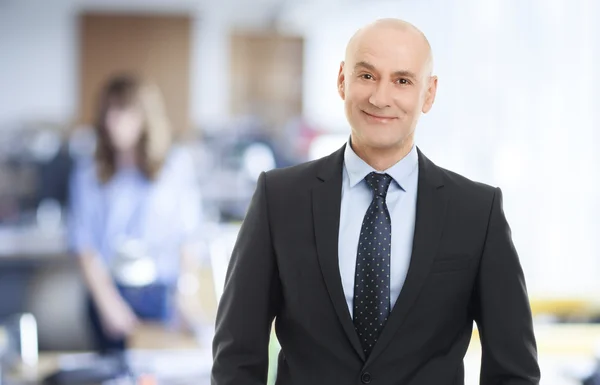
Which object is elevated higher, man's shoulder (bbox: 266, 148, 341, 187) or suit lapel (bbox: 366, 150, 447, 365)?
man's shoulder (bbox: 266, 148, 341, 187)

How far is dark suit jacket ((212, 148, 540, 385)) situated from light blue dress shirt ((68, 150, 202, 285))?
2.87 m

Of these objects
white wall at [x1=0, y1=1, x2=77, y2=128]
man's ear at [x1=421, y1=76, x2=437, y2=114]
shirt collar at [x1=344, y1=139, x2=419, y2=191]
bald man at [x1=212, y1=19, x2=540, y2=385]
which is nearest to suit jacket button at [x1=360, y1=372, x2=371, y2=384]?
bald man at [x1=212, y1=19, x2=540, y2=385]

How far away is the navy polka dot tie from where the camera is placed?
109 cm

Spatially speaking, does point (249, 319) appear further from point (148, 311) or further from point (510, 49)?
point (510, 49)

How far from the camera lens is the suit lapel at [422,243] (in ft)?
3.53

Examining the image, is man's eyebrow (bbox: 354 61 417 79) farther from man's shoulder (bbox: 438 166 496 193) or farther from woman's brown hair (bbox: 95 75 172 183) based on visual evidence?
woman's brown hair (bbox: 95 75 172 183)

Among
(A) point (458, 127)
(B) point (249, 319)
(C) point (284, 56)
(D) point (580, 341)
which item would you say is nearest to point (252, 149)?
(A) point (458, 127)

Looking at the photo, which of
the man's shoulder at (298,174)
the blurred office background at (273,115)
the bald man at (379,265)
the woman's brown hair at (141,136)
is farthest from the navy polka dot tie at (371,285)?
the woman's brown hair at (141,136)

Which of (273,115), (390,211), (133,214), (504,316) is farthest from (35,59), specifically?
(504,316)

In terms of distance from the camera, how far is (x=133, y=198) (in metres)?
4.00

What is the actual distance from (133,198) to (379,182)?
3012 mm

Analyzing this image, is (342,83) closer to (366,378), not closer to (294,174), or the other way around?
(294,174)

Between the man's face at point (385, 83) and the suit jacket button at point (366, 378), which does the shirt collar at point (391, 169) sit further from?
the suit jacket button at point (366, 378)

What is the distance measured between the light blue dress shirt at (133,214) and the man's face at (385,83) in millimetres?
2968
